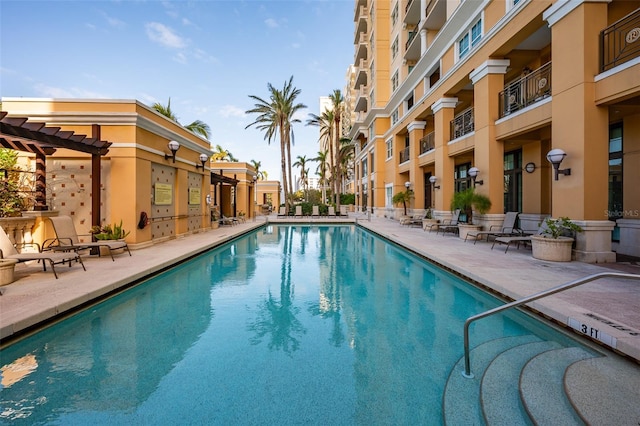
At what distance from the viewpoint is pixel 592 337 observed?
4008mm

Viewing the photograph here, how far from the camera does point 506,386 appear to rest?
3281 millimetres

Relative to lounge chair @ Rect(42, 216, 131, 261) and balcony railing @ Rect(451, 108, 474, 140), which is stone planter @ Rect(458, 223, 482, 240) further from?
lounge chair @ Rect(42, 216, 131, 261)

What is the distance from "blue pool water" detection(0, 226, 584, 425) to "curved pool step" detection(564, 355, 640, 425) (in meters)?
1.13

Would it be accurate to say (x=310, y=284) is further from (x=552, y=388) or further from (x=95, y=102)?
(x=95, y=102)

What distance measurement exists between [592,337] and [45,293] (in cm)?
826

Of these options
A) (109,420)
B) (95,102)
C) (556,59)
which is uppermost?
(556,59)

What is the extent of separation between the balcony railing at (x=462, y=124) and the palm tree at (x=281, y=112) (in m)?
16.6

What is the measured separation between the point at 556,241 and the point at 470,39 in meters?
10.4

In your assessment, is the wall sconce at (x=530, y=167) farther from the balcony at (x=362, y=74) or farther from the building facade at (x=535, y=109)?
the balcony at (x=362, y=74)

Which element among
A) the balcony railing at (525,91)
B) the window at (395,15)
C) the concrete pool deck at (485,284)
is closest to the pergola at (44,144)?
the concrete pool deck at (485,284)

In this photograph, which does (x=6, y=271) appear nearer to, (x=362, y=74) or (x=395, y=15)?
Answer: (x=395, y=15)

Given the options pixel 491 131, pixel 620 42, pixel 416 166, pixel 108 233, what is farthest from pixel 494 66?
pixel 108 233

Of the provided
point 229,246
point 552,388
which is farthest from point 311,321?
point 229,246

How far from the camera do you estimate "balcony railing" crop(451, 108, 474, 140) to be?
1562 cm
